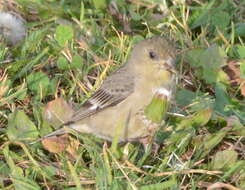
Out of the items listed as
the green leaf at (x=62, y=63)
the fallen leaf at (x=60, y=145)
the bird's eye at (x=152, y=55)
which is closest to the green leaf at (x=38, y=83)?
the green leaf at (x=62, y=63)

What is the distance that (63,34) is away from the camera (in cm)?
535

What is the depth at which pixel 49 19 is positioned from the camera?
5.73 metres

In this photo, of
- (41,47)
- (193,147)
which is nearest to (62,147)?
(193,147)

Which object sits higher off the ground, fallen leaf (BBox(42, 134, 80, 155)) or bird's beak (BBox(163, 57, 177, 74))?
bird's beak (BBox(163, 57, 177, 74))

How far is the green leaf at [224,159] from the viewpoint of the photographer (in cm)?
418

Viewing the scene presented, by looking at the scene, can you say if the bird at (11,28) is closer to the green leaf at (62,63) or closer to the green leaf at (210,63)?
the green leaf at (62,63)

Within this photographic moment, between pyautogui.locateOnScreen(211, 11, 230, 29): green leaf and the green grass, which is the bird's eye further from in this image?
pyautogui.locateOnScreen(211, 11, 230, 29): green leaf

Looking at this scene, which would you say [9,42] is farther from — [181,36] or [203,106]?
[203,106]

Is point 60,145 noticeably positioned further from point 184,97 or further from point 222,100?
point 222,100

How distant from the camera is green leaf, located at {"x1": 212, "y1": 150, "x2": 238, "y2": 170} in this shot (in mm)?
4184

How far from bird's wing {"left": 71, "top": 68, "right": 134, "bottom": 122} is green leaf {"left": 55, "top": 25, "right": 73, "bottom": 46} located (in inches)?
31.3

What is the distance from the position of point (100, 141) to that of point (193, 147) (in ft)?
1.86

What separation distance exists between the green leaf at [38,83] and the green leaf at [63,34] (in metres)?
0.41

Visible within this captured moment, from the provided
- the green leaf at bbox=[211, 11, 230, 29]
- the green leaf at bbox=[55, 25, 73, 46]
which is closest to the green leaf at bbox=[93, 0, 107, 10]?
the green leaf at bbox=[55, 25, 73, 46]
